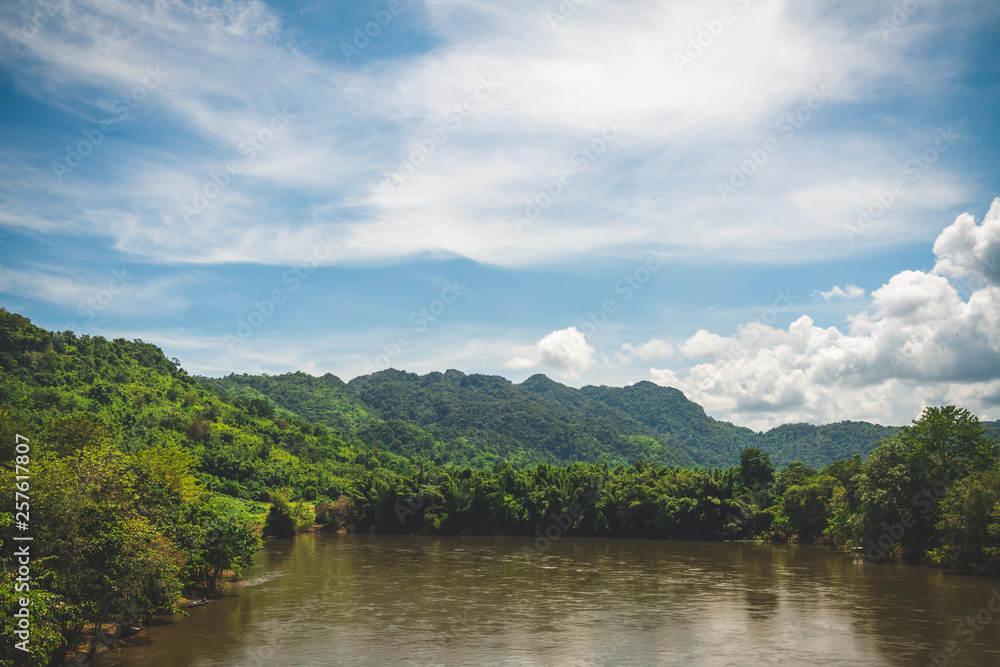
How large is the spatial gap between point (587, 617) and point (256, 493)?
79496 millimetres

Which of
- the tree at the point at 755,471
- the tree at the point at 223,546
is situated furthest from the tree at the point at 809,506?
the tree at the point at 223,546

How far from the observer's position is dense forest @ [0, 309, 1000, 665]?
22.6 m

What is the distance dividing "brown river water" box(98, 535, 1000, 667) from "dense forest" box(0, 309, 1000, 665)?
10.5 ft

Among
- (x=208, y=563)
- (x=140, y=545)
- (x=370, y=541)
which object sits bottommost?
(x=370, y=541)

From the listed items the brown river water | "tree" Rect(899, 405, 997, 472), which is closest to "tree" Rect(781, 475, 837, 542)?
the brown river water

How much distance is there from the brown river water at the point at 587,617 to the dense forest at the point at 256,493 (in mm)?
3205

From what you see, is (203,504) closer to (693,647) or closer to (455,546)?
(693,647)

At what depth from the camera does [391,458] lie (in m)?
135

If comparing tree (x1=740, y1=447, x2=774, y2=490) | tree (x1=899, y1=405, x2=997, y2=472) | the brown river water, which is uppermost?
tree (x1=899, y1=405, x2=997, y2=472)

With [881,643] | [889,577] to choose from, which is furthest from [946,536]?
[881,643]

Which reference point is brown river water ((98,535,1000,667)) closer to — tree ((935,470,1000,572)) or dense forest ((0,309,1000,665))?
tree ((935,470,1000,572))

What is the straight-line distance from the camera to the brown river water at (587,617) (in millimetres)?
25281

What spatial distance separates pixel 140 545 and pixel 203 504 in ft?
48.3

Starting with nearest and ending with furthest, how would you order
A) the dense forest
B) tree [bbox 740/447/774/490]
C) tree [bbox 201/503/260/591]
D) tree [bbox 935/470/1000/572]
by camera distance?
1. the dense forest
2. tree [bbox 201/503/260/591]
3. tree [bbox 935/470/1000/572]
4. tree [bbox 740/447/774/490]
